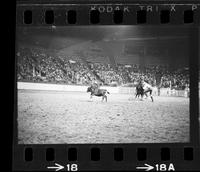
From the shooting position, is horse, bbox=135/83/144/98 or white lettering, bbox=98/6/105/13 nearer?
white lettering, bbox=98/6/105/13

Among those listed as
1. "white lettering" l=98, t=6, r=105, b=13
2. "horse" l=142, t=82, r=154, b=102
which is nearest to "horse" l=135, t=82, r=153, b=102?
"horse" l=142, t=82, r=154, b=102

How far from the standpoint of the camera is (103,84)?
324cm

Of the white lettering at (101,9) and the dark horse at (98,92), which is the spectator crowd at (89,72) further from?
the white lettering at (101,9)

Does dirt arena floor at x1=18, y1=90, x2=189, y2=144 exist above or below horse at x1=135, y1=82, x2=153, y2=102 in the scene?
below

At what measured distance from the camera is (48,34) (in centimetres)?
306

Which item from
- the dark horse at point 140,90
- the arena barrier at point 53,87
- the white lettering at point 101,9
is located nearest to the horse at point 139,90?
the dark horse at point 140,90

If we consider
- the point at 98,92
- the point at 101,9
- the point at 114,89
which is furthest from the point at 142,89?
the point at 101,9

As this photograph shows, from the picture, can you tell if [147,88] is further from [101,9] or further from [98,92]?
[101,9]

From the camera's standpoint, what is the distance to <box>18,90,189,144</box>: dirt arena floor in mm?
3072

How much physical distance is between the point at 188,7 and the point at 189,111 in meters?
0.76

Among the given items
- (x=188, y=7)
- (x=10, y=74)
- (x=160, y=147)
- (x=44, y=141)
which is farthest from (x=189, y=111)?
(x=10, y=74)

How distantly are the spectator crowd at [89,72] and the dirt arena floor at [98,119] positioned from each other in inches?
4.4

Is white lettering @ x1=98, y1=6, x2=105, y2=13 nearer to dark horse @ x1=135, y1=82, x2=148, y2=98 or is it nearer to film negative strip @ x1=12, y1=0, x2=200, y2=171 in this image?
film negative strip @ x1=12, y1=0, x2=200, y2=171

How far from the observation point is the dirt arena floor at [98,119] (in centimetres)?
307
